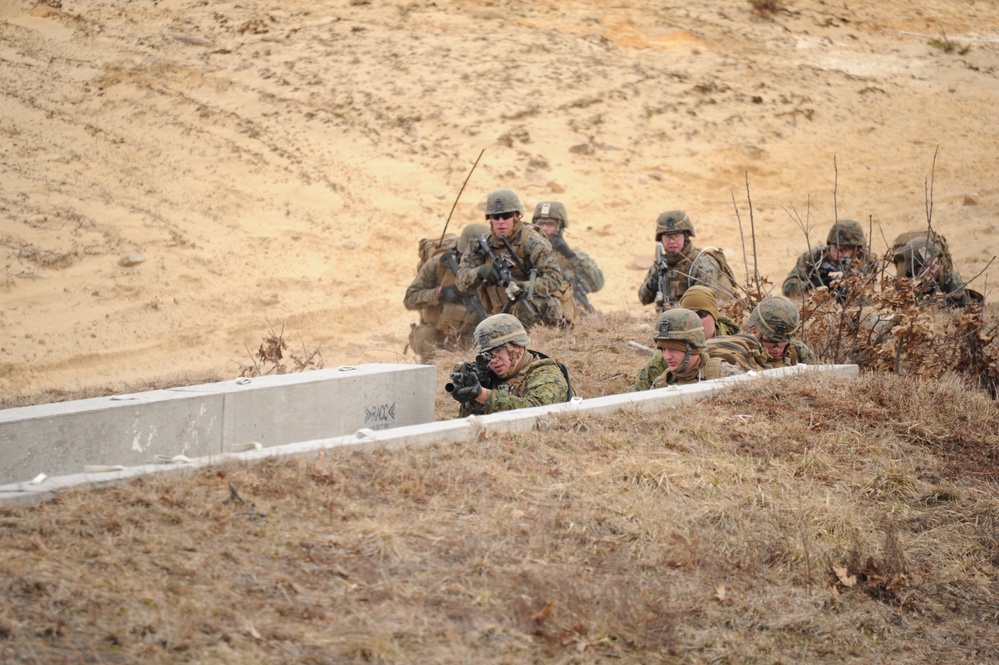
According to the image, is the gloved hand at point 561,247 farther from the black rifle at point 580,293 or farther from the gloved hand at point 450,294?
the gloved hand at point 450,294

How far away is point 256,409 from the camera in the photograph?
6234 millimetres

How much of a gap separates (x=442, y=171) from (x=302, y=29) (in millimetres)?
4060

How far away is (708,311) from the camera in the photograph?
29.5ft

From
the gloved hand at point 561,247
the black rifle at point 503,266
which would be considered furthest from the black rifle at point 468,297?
the gloved hand at point 561,247

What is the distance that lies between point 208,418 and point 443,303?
5.56 m

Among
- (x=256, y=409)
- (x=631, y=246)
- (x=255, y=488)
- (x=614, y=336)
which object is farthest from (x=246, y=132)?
(x=255, y=488)

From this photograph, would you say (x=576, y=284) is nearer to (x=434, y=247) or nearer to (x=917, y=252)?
(x=434, y=247)

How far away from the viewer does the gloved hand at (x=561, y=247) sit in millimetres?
12789

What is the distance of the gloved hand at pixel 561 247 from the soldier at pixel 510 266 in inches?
67.4

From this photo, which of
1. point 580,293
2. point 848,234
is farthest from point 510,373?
point 580,293

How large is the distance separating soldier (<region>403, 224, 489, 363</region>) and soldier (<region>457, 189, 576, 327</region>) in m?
0.31

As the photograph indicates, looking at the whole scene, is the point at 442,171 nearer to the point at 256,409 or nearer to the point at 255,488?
the point at 256,409

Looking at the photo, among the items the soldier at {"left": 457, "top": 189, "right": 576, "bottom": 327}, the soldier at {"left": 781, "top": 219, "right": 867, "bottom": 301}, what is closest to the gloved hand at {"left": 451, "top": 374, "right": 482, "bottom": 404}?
the soldier at {"left": 457, "top": 189, "right": 576, "bottom": 327}

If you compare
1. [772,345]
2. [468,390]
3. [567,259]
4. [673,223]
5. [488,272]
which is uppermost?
[468,390]
